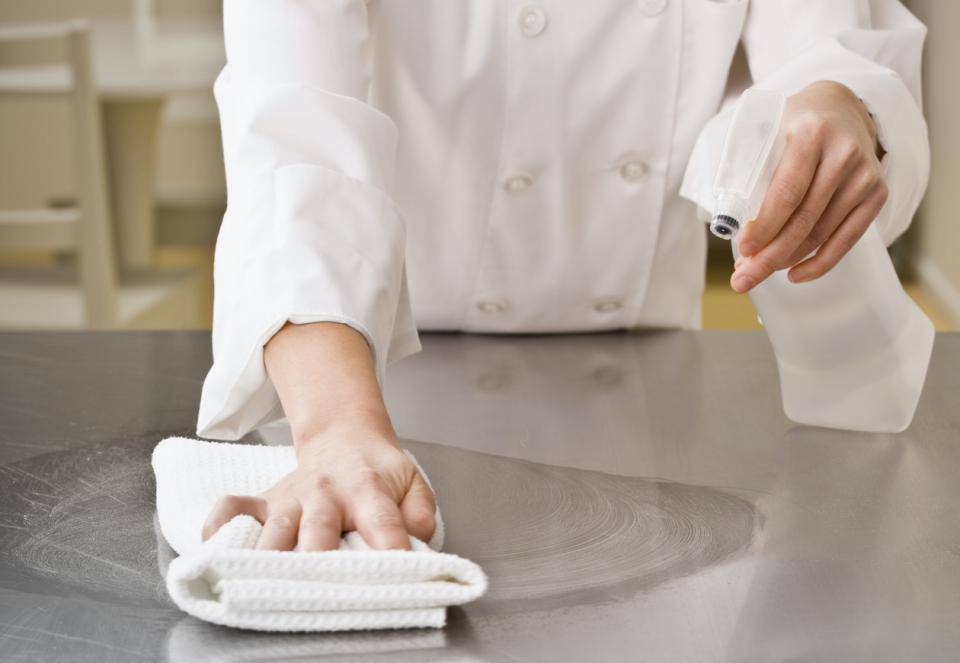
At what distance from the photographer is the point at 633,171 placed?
3.36 feet

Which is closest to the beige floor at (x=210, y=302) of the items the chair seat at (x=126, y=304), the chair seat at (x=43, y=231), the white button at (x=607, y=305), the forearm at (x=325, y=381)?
the chair seat at (x=126, y=304)

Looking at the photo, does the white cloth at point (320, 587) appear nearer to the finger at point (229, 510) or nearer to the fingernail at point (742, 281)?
the finger at point (229, 510)

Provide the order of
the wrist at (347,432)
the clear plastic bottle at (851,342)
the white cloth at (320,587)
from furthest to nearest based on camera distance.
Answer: the clear plastic bottle at (851,342) < the wrist at (347,432) < the white cloth at (320,587)

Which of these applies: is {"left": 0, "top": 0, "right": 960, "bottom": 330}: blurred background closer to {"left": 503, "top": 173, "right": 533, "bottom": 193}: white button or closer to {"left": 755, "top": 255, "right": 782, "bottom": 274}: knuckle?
{"left": 503, "top": 173, "right": 533, "bottom": 193}: white button

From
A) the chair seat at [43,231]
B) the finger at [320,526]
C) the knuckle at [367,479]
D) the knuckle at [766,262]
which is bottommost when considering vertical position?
the chair seat at [43,231]

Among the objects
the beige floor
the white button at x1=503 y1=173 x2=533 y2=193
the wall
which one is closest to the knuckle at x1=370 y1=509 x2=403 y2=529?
the white button at x1=503 y1=173 x2=533 y2=193

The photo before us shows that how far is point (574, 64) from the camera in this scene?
99 cm

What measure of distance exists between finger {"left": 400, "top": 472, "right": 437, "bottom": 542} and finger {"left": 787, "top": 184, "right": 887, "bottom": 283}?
0.92 feet

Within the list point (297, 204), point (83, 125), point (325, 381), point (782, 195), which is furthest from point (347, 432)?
point (83, 125)

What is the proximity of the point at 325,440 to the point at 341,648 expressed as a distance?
5.6 inches

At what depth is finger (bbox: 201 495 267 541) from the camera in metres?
→ 0.56

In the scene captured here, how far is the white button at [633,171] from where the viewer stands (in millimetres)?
1023

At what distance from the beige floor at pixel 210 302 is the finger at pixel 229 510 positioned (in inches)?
104

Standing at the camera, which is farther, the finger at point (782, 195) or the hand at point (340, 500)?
the finger at point (782, 195)
